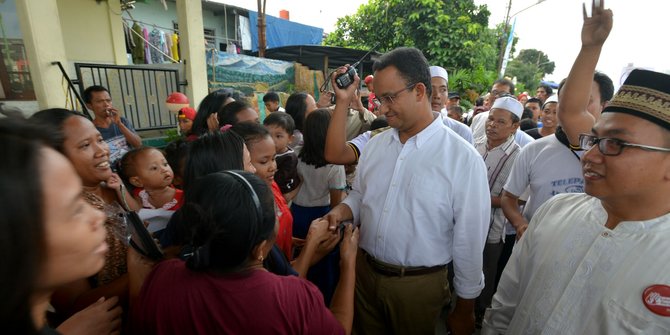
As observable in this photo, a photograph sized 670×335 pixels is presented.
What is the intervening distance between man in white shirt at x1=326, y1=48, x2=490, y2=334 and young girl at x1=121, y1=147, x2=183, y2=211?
4.02 feet

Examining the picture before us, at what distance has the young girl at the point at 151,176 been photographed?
2.28 meters

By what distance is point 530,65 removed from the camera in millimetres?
41156

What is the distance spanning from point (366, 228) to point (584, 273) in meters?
A: 1.16

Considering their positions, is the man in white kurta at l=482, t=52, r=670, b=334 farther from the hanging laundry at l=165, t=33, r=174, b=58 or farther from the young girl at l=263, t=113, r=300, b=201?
the hanging laundry at l=165, t=33, r=174, b=58

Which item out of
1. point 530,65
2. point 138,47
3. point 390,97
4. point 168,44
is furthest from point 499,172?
point 530,65

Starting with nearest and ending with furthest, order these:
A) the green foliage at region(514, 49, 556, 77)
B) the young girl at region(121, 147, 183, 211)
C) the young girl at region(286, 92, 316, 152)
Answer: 1. the young girl at region(121, 147, 183, 211)
2. the young girl at region(286, 92, 316, 152)
3. the green foliage at region(514, 49, 556, 77)

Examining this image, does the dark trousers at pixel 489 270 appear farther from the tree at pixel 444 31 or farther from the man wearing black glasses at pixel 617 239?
the tree at pixel 444 31

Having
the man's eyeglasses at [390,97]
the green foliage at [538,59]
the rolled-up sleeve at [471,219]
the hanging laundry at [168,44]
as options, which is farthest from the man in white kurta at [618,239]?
the green foliage at [538,59]

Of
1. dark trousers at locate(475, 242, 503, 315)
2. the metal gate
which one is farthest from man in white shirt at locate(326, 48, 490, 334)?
the metal gate

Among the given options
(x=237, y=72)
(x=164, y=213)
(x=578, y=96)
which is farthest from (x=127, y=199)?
(x=237, y=72)

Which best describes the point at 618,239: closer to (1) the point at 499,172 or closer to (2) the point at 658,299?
(2) the point at 658,299

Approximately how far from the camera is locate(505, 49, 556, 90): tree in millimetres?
35219

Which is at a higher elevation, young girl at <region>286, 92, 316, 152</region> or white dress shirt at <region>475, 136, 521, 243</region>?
young girl at <region>286, 92, 316, 152</region>

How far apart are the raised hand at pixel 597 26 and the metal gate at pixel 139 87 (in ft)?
A: 22.7
